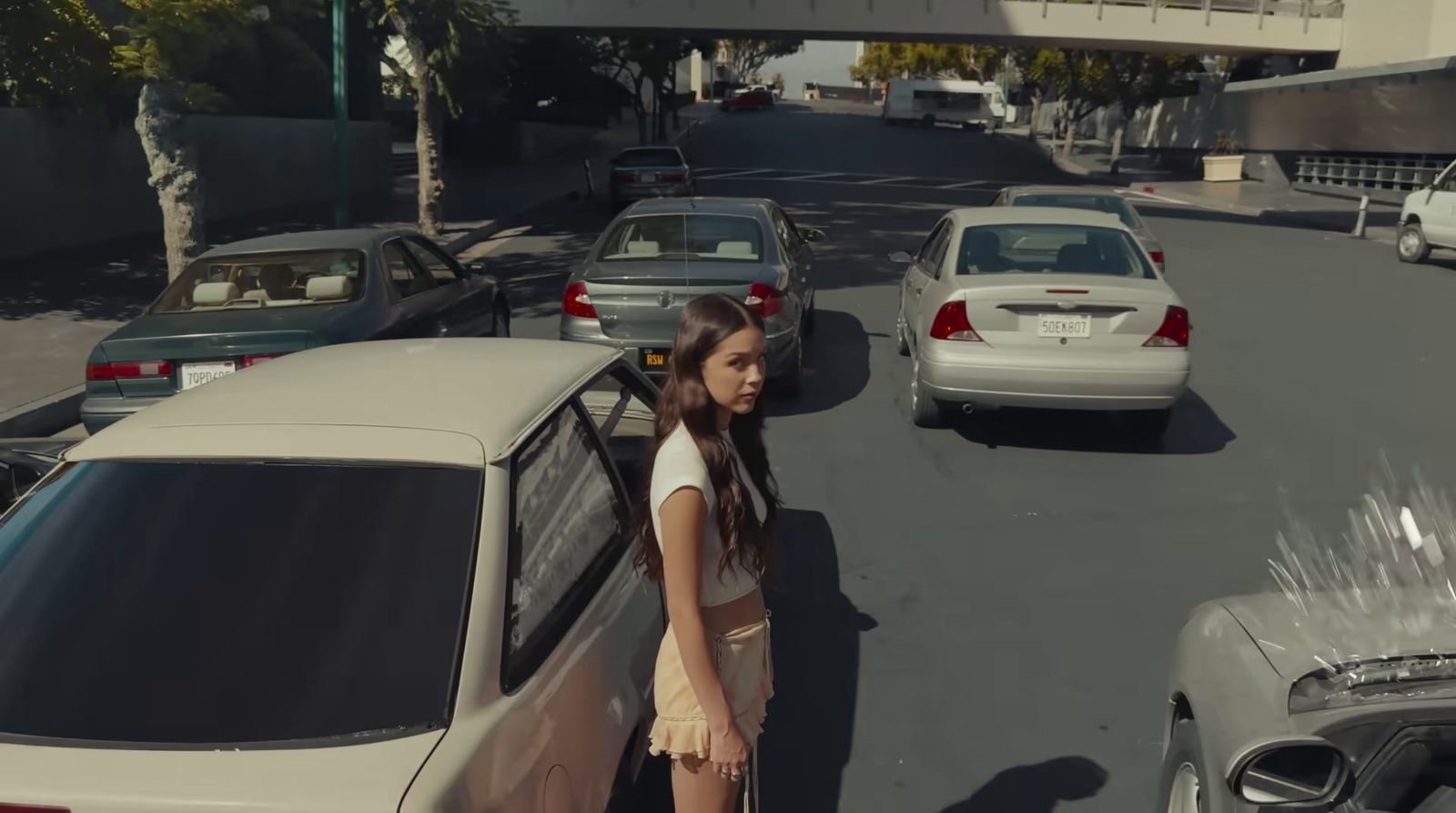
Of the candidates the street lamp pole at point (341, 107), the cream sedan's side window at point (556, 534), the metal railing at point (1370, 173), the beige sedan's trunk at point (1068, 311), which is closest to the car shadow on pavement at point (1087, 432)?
the beige sedan's trunk at point (1068, 311)

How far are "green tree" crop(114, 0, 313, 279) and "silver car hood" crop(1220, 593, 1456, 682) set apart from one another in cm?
1219

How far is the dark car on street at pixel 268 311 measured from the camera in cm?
774

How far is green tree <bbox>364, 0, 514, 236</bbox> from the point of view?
2189 cm

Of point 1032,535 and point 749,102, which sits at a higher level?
point 1032,535

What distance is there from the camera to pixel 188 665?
271cm

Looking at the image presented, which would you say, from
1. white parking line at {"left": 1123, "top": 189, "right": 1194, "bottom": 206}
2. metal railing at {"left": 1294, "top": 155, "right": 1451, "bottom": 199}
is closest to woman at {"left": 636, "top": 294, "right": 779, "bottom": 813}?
metal railing at {"left": 1294, "top": 155, "right": 1451, "bottom": 199}

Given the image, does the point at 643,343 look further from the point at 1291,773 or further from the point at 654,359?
the point at 1291,773

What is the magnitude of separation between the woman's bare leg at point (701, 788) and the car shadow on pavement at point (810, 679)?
0.50 m

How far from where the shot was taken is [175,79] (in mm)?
13609

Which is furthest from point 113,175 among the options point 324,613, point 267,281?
point 324,613

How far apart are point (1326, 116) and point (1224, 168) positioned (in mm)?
3664

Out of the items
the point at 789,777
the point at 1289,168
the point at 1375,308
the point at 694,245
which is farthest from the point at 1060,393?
the point at 1289,168

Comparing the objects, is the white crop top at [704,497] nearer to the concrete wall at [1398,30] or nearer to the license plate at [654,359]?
the license plate at [654,359]

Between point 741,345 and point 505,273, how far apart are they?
52.4 feet
